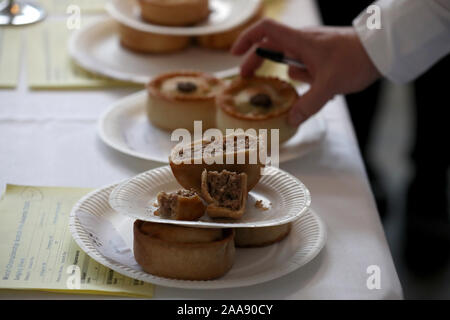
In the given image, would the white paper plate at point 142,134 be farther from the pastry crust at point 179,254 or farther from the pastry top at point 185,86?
the pastry crust at point 179,254

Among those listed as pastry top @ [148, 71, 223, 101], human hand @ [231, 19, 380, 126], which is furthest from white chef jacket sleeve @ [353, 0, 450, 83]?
pastry top @ [148, 71, 223, 101]

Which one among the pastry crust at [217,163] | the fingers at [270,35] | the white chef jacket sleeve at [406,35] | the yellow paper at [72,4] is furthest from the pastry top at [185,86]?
the yellow paper at [72,4]

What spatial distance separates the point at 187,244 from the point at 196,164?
12 centimetres

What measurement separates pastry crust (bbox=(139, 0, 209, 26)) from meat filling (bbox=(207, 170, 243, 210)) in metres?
0.89

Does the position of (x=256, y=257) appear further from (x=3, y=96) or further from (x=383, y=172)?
(x=383, y=172)

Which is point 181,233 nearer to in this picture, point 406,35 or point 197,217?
point 197,217

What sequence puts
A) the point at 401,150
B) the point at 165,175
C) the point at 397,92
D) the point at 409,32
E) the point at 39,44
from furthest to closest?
the point at 397,92 < the point at 401,150 < the point at 39,44 < the point at 409,32 < the point at 165,175

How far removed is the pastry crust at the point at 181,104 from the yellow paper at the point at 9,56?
0.37m

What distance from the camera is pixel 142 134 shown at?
1440mm

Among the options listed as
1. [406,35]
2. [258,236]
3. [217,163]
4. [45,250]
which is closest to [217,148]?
[217,163]

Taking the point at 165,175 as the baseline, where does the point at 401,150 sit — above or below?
below

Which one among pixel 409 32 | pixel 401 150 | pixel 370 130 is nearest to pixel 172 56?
pixel 409 32

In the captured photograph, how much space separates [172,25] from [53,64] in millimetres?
328

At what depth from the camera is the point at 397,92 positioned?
3439 mm
